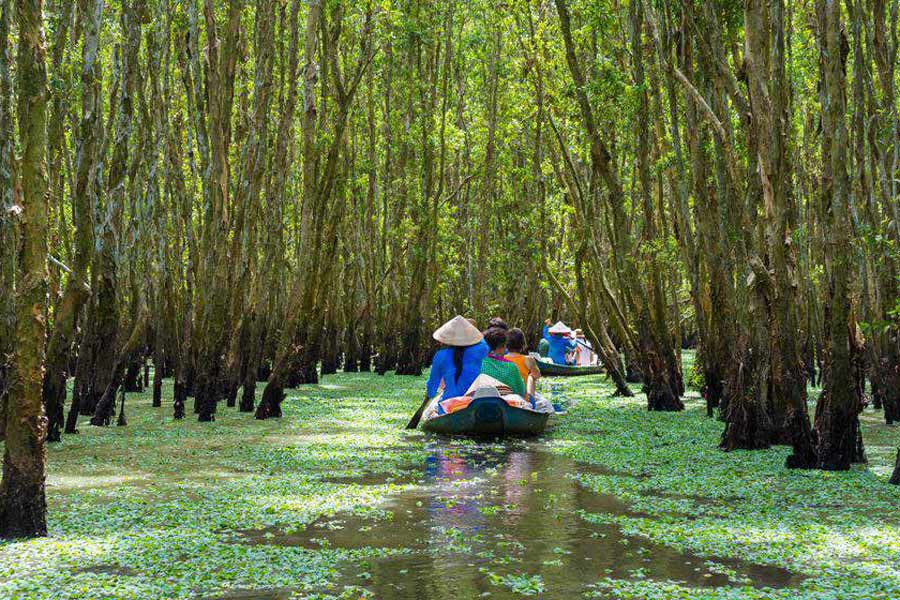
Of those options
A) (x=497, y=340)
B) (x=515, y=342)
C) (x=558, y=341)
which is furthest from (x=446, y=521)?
(x=558, y=341)

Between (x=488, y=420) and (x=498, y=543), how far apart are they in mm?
7038

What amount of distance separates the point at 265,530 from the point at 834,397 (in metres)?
5.78

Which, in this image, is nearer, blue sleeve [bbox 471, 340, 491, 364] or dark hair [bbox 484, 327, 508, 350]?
blue sleeve [bbox 471, 340, 491, 364]

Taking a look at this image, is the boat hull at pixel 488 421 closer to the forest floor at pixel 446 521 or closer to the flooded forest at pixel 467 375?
the flooded forest at pixel 467 375

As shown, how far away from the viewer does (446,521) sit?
8672 millimetres

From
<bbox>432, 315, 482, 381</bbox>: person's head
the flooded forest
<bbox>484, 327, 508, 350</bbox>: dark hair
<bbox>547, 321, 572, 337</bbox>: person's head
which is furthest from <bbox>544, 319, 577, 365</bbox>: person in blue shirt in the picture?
<bbox>432, 315, 482, 381</bbox>: person's head

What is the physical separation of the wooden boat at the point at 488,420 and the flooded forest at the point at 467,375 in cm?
5

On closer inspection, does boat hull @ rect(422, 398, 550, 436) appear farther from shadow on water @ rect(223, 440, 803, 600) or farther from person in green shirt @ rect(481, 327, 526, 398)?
shadow on water @ rect(223, 440, 803, 600)

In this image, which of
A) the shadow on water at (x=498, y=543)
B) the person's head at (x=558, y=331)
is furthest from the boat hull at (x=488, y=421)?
the person's head at (x=558, y=331)

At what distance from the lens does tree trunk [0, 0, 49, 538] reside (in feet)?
24.0

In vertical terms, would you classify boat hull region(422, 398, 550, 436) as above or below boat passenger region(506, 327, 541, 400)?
below

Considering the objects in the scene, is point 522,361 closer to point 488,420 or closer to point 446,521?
point 488,420

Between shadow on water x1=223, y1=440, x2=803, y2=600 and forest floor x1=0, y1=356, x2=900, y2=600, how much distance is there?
25mm

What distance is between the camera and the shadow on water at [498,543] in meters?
6.66
